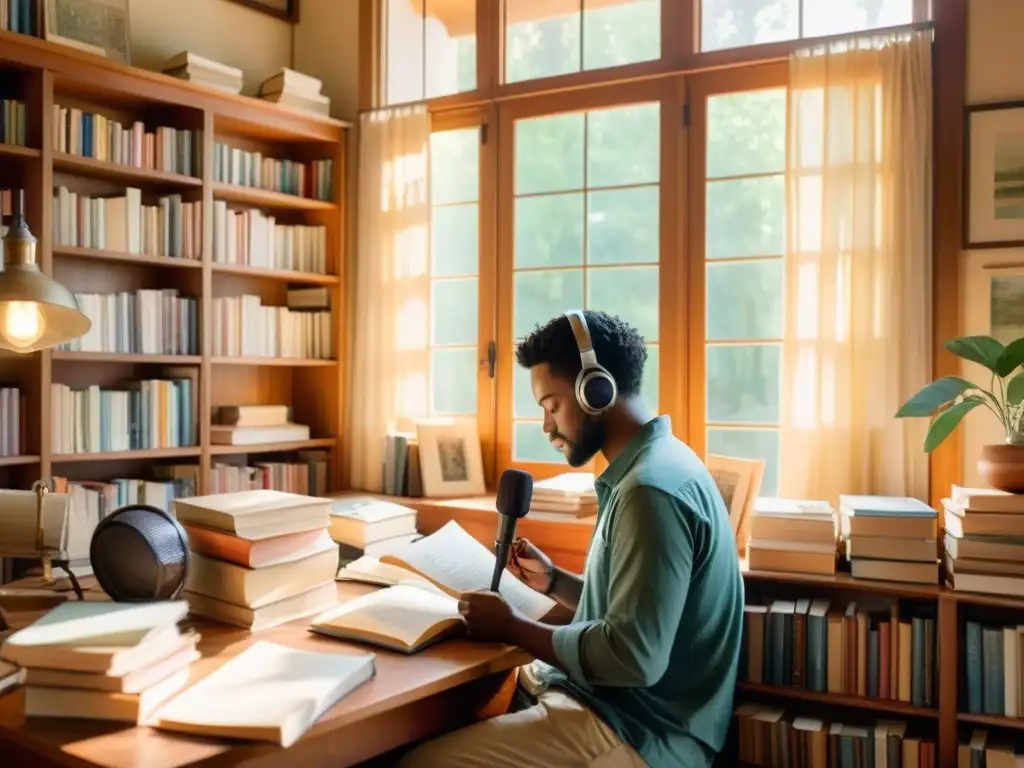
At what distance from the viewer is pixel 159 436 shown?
361 cm

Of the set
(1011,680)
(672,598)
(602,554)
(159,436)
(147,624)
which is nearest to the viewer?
(147,624)

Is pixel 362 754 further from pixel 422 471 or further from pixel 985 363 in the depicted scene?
pixel 422 471

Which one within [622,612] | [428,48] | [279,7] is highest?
[279,7]

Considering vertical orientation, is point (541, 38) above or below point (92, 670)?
above

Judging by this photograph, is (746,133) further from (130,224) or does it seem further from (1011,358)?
(130,224)

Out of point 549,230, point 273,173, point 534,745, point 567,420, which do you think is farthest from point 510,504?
point 273,173

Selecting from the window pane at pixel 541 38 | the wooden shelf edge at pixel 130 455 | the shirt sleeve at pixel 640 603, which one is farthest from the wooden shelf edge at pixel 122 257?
the shirt sleeve at pixel 640 603

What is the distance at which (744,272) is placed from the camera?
340cm

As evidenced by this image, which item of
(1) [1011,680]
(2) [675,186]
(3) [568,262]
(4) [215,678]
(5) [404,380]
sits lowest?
(1) [1011,680]

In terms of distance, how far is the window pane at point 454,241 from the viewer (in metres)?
3.99

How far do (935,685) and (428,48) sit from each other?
319 centimetres

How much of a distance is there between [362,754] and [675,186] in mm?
2435

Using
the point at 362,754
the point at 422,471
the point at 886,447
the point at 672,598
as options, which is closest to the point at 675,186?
the point at 886,447

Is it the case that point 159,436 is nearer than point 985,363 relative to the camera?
No
